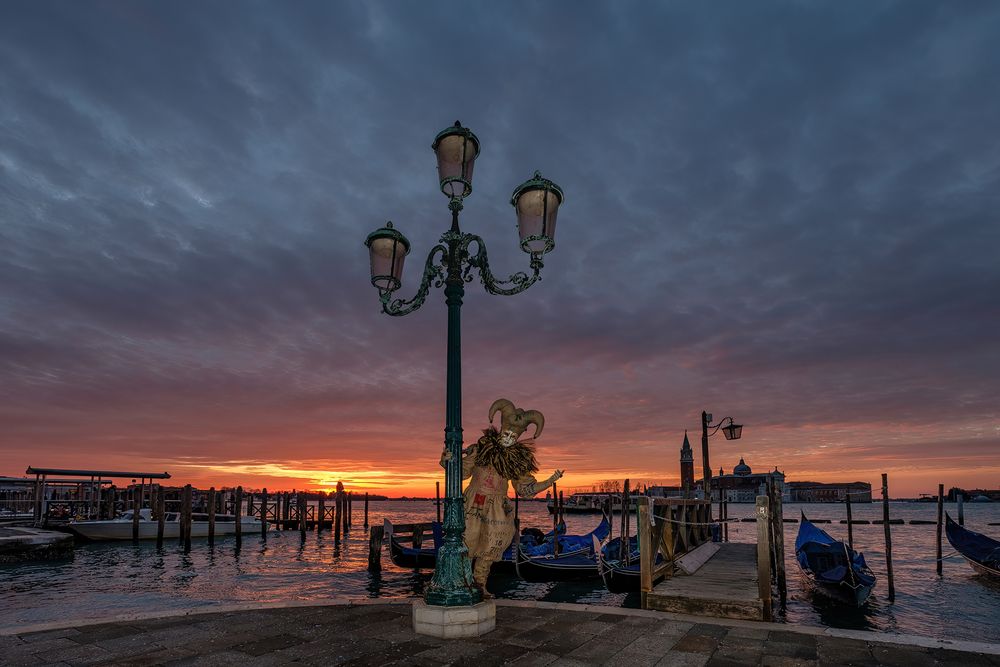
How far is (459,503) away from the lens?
609 centimetres

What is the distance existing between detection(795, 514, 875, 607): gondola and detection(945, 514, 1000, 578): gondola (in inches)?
237

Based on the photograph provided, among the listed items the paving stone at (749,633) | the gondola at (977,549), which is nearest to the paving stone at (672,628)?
the paving stone at (749,633)

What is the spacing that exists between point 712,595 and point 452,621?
4.37 metres

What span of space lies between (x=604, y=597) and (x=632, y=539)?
4108 millimetres

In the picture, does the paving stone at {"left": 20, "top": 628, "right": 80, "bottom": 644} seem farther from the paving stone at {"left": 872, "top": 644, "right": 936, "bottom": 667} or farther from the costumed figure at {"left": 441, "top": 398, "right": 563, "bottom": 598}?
the paving stone at {"left": 872, "top": 644, "right": 936, "bottom": 667}

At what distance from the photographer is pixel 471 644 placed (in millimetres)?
5246

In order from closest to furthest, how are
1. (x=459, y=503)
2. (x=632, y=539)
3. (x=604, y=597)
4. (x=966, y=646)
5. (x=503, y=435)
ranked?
(x=966, y=646) < (x=459, y=503) < (x=503, y=435) < (x=604, y=597) < (x=632, y=539)

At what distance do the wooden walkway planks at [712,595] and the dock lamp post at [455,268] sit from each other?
3.65 meters

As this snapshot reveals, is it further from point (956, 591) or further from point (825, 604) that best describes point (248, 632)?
point (956, 591)

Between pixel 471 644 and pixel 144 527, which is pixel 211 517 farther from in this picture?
pixel 471 644

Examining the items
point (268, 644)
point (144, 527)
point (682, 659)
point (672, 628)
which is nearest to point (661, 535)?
point (672, 628)

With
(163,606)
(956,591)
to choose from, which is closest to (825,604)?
(956,591)

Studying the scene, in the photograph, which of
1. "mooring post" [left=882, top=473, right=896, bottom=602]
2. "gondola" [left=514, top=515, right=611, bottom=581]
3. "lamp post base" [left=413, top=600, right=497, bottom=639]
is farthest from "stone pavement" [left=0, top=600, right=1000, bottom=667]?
"mooring post" [left=882, top=473, right=896, bottom=602]

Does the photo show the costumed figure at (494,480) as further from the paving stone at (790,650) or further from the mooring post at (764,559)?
the mooring post at (764,559)
